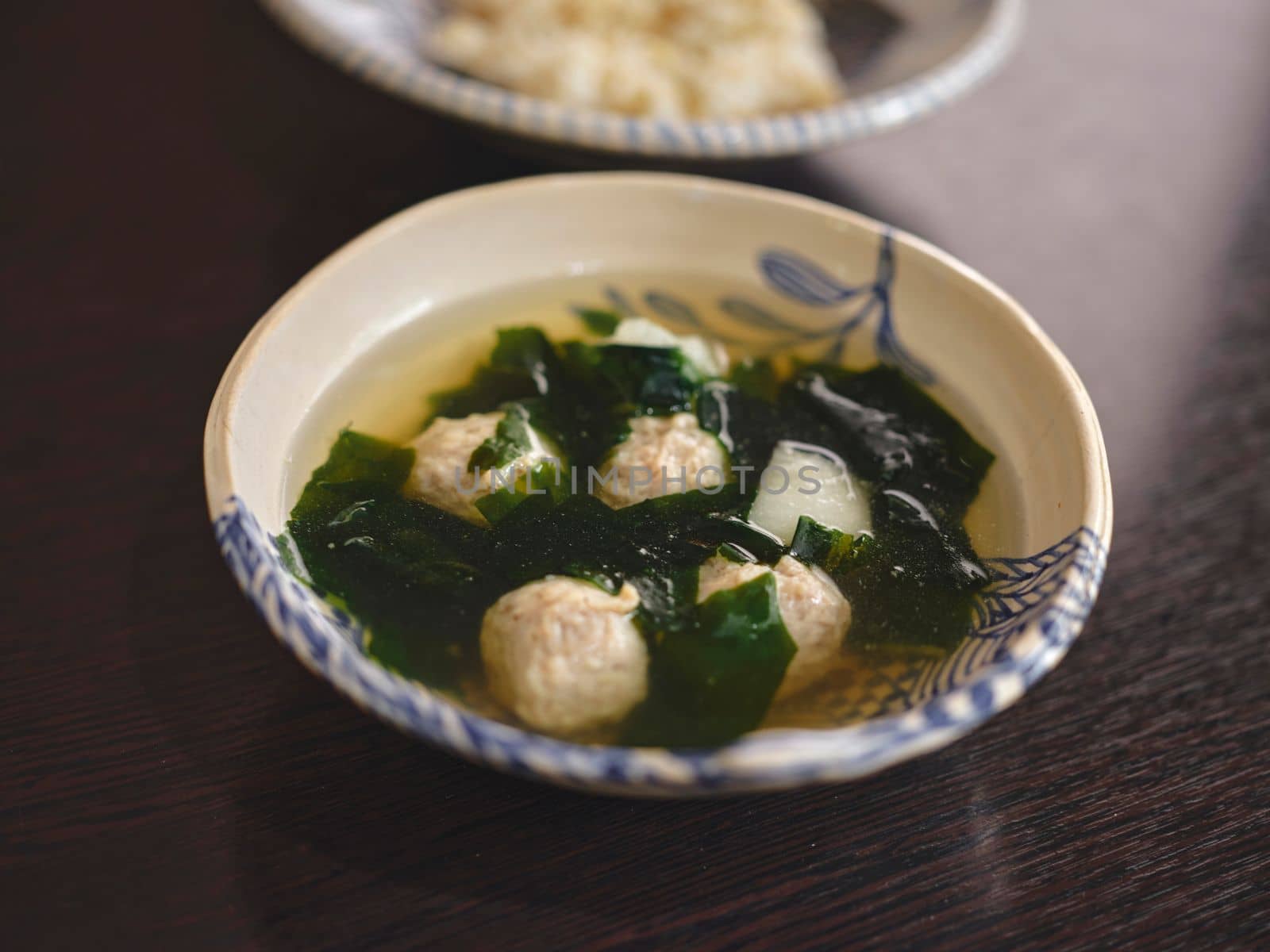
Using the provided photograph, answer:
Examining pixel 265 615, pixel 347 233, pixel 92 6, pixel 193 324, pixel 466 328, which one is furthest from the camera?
pixel 92 6

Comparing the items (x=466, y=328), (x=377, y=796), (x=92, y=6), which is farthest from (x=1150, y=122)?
(x=92, y=6)

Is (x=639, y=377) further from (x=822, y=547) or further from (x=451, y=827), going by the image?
(x=451, y=827)

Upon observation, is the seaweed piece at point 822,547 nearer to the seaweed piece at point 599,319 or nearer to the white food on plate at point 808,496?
the white food on plate at point 808,496

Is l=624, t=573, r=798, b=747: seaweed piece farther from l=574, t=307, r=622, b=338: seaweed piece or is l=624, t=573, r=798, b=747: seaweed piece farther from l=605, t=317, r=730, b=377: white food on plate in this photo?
l=574, t=307, r=622, b=338: seaweed piece

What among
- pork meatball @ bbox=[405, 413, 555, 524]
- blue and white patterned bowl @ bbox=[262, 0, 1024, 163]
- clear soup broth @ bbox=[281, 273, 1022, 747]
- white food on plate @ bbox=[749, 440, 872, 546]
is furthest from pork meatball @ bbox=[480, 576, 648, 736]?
blue and white patterned bowl @ bbox=[262, 0, 1024, 163]

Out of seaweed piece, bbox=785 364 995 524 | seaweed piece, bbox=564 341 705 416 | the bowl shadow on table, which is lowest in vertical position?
the bowl shadow on table

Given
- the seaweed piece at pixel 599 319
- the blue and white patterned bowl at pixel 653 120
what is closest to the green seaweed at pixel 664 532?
the seaweed piece at pixel 599 319

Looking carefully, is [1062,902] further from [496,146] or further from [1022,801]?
[496,146]
